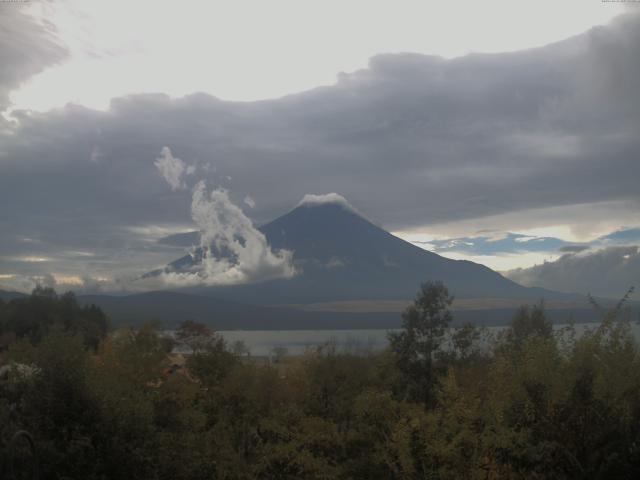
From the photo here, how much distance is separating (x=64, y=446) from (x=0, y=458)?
3.12m

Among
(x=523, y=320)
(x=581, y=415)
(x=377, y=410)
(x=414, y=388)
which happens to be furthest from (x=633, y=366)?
(x=523, y=320)

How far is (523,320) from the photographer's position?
5738 cm

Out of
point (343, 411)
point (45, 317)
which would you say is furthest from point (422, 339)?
point (45, 317)

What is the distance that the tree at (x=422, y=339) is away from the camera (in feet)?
119

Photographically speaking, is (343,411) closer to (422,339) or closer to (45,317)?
(422,339)

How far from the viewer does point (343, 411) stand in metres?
30.7

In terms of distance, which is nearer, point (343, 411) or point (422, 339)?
point (343, 411)

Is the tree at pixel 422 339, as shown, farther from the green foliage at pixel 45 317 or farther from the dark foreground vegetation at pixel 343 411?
the green foliage at pixel 45 317

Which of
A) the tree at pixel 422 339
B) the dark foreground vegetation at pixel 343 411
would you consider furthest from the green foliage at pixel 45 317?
the tree at pixel 422 339

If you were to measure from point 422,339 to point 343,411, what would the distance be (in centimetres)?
868

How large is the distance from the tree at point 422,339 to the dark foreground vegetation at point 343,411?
0.08 metres

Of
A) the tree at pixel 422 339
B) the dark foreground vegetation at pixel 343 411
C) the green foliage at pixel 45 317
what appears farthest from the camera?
the green foliage at pixel 45 317

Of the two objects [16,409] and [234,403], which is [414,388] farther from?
[16,409]

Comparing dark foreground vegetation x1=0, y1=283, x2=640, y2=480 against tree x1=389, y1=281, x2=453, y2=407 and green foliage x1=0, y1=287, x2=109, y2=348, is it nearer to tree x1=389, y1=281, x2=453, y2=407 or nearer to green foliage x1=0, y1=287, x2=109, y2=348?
tree x1=389, y1=281, x2=453, y2=407
